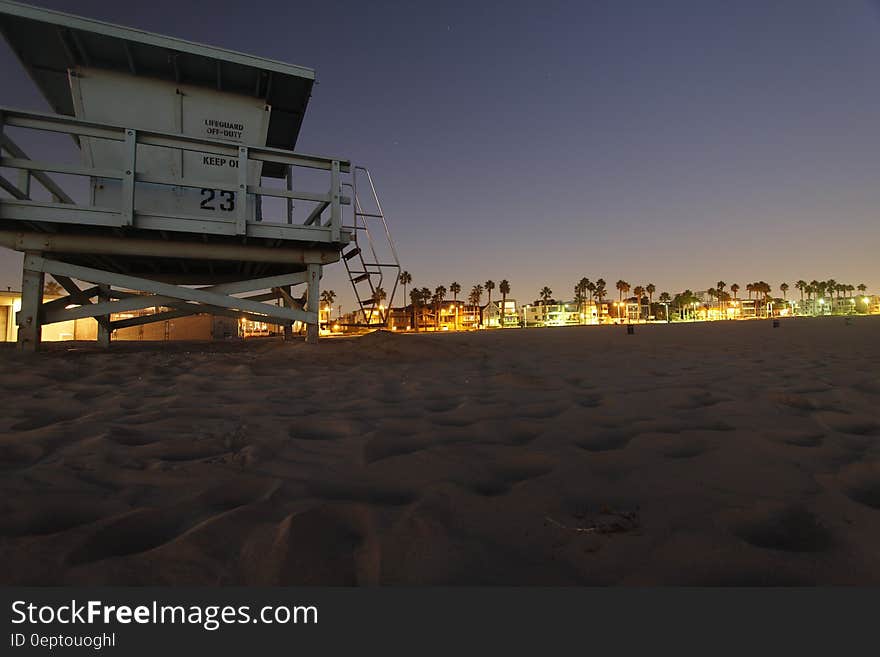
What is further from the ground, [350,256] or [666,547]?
[350,256]

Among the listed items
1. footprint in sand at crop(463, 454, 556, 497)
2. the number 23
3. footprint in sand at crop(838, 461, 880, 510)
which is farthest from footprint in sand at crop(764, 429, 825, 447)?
the number 23

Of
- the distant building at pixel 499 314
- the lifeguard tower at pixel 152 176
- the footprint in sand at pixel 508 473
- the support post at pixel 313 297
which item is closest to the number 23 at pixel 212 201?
the lifeguard tower at pixel 152 176

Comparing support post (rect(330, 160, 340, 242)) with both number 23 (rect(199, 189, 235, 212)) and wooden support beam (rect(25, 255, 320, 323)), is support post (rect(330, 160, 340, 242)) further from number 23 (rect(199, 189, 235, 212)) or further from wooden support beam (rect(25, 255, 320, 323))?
number 23 (rect(199, 189, 235, 212))

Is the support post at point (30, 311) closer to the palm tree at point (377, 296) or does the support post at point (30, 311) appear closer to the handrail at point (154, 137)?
the handrail at point (154, 137)

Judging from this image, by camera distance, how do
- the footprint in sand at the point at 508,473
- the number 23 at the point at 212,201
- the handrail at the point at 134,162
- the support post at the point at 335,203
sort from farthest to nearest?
the number 23 at the point at 212,201 < the support post at the point at 335,203 < the handrail at the point at 134,162 < the footprint in sand at the point at 508,473

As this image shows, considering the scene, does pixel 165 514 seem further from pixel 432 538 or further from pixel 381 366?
pixel 381 366

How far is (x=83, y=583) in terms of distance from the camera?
1.00 m

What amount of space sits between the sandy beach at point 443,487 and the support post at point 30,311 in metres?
3.47

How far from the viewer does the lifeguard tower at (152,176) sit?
5738 millimetres

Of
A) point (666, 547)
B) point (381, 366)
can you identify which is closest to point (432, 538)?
point (666, 547)

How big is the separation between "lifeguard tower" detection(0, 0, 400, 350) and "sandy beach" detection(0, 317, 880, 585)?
3.60m

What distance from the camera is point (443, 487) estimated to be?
1.56 m

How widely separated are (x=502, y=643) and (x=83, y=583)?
1075 millimetres

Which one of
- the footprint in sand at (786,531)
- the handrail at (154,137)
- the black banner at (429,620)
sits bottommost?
the black banner at (429,620)
